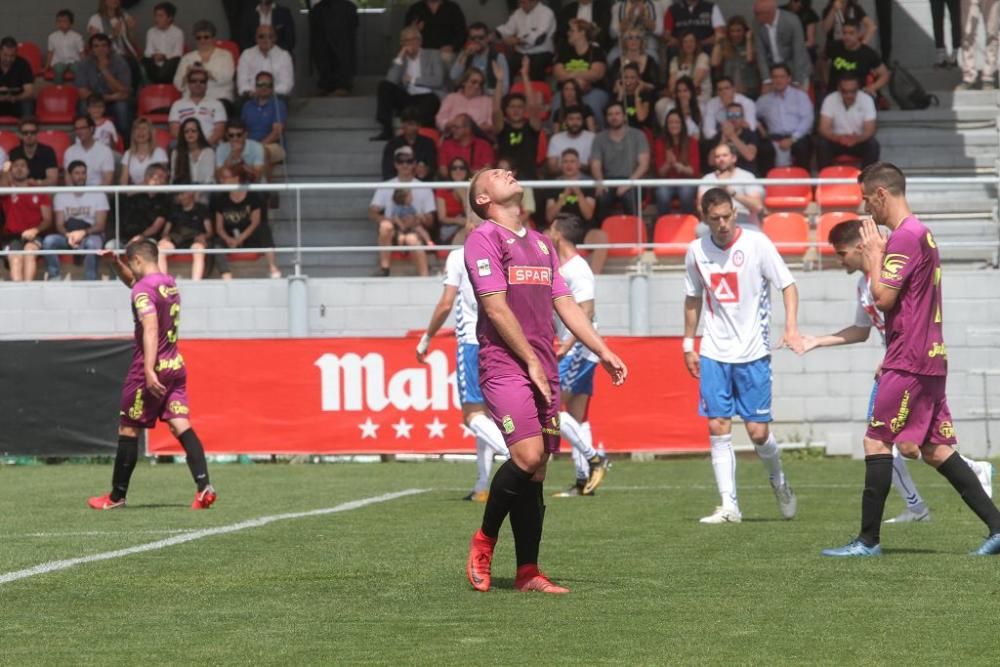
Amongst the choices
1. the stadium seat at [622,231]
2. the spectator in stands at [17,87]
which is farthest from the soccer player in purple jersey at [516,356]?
the spectator in stands at [17,87]

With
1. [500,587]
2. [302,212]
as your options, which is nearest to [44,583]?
[500,587]

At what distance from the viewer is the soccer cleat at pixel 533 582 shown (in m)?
7.62

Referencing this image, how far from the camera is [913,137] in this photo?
23.6 meters

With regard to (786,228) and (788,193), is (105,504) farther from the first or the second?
(788,193)

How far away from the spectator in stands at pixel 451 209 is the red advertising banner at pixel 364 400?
8.12 ft

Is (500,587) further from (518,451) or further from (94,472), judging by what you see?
(94,472)

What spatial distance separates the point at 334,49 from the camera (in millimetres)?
25359

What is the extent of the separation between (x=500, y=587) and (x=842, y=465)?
10610 millimetres

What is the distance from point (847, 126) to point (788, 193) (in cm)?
158

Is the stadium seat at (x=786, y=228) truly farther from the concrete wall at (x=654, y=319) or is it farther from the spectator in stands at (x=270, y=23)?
the spectator in stands at (x=270, y=23)

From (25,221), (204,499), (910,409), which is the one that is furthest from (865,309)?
(25,221)

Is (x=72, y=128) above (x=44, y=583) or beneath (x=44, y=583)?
above

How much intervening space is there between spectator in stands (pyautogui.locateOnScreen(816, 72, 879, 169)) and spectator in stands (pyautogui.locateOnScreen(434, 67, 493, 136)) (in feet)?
14.0

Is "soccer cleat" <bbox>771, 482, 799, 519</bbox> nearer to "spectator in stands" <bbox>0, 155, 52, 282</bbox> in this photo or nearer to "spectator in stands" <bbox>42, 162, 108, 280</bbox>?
"spectator in stands" <bbox>42, 162, 108, 280</bbox>
